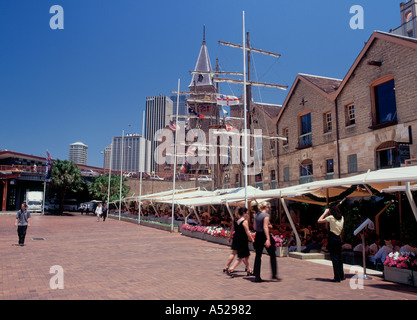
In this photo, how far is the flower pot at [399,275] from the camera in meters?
7.75

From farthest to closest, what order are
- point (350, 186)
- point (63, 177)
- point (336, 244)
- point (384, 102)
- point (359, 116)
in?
point (63, 177), point (359, 116), point (384, 102), point (350, 186), point (336, 244)

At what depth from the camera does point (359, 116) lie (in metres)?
19.9

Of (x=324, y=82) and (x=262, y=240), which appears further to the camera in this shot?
(x=324, y=82)

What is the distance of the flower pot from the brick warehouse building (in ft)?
22.9

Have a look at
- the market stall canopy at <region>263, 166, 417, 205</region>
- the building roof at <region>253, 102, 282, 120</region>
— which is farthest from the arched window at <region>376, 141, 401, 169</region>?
the building roof at <region>253, 102, 282, 120</region>

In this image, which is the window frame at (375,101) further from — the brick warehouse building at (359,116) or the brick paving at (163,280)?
the brick paving at (163,280)

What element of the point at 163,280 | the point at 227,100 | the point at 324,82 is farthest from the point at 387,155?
the point at 227,100

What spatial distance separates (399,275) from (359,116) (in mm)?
13672

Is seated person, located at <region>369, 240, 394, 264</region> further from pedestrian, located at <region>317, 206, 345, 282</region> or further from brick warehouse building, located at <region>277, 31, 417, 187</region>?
brick warehouse building, located at <region>277, 31, 417, 187</region>

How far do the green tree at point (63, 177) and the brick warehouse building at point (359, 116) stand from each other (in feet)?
122

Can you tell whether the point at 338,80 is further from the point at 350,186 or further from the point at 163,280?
the point at 163,280

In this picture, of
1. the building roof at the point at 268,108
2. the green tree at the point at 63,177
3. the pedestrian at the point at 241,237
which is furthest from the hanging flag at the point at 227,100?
the green tree at the point at 63,177
